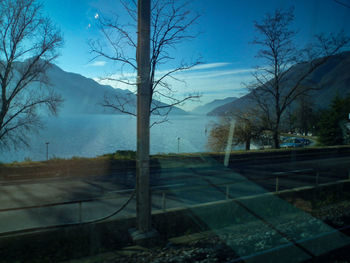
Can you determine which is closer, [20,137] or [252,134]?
[20,137]

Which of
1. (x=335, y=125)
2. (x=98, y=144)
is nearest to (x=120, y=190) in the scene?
(x=335, y=125)

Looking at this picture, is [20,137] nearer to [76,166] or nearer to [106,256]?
[76,166]

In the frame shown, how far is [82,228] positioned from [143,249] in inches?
62.2

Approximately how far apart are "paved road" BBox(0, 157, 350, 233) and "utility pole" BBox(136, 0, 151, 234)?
90 centimetres

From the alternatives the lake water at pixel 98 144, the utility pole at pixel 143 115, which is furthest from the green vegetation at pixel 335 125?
the utility pole at pixel 143 115

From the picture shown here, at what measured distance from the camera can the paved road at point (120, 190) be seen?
745 centimetres

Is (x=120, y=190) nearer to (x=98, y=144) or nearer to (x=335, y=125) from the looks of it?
(x=335, y=125)

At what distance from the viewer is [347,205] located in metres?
A: 9.14

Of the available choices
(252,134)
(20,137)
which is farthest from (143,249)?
(252,134)

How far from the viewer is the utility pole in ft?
18.5

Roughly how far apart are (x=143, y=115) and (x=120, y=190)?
244 inches

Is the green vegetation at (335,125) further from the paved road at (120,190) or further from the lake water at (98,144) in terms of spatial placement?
the paved road at (120,190)

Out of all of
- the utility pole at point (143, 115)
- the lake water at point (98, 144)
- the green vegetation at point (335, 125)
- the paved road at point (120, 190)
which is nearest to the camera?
the utility pole at point (143, 115)

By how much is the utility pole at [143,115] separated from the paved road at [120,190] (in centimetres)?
90
